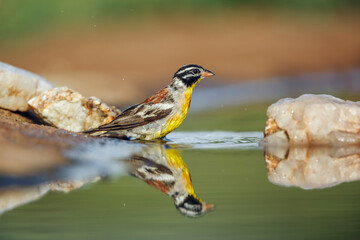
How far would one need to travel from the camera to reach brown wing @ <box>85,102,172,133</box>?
30.2 ft

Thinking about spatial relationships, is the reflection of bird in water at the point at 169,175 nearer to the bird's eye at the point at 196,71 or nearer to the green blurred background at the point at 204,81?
the green blurred background at the point at 204,81

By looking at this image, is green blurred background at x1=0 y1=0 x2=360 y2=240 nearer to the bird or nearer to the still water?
the still water

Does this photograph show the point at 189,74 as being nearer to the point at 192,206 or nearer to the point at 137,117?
the point at 137,117

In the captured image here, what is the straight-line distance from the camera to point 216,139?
369 inches

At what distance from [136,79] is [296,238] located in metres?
12.9

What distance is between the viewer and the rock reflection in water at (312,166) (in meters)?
6.36

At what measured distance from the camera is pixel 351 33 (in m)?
22.7

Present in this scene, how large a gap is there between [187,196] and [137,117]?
3576mm

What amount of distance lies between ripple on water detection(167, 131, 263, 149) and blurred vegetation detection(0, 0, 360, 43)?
37.3 feet

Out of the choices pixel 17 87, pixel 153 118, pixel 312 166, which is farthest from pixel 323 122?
pixel 17 87

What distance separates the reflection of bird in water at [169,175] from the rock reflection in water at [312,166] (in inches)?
30.1

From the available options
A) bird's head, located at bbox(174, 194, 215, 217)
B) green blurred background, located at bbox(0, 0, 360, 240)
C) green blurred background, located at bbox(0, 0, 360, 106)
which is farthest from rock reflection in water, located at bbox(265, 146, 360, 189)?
green blurred background, located at bbox(0, 0, 360, 106)

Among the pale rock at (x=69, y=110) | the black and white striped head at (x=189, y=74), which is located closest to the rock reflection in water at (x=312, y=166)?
the black and white striped head at (x=189, y=74)

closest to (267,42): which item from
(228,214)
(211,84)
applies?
(211,84)
